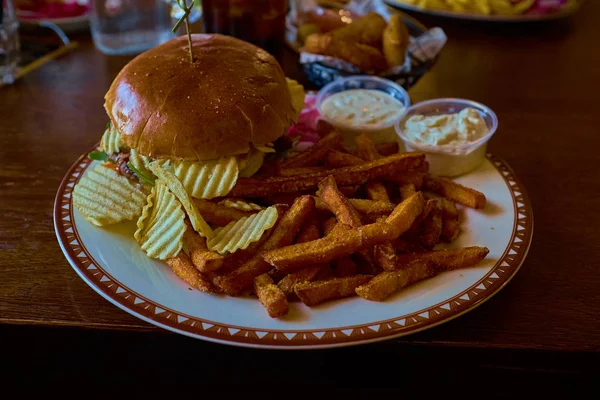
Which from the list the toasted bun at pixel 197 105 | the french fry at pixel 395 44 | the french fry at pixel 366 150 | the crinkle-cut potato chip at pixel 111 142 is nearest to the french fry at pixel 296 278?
the toasted bun at pixel 197 105

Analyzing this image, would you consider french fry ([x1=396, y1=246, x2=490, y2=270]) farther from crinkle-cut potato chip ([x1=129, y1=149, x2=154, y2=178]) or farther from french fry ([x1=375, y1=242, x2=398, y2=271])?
crinkle-cut potato chip ([x1=129, y1=149, x2=154, y2=178])

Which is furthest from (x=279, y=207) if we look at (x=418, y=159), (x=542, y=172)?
(x=542, y=172)

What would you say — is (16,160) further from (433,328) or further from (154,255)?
(433,328)

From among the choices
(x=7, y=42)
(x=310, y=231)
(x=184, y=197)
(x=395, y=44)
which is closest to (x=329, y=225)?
(x=310, y=231)

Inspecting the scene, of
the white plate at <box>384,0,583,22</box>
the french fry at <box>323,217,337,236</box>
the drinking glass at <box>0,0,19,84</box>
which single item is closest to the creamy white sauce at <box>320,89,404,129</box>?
the french fry at <box>323,217,337,236</box>

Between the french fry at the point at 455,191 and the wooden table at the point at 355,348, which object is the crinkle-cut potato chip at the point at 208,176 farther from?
the french fry at the point at 455,191

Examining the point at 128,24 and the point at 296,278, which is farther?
the point at 128,24

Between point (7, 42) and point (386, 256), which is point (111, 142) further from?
point (7, 42)
